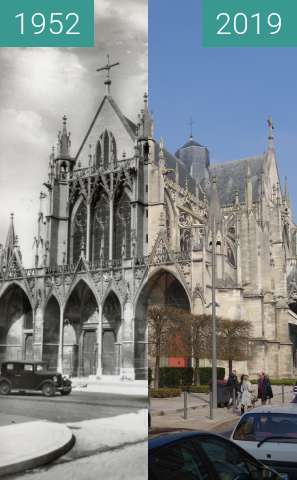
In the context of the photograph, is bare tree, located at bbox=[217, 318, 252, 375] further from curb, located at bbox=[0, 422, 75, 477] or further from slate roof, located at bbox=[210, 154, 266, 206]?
curb, located at bbox=[0, 422, 75, 477]

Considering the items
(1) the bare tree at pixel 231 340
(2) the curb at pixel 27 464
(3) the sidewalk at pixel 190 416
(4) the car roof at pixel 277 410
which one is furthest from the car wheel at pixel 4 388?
(1) the bare tree at pixel 231 340

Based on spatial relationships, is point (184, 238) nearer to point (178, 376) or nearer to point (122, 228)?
point (178, 376)

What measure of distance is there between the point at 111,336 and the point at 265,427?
1.79m

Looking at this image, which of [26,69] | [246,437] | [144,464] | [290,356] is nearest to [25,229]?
[26,69]

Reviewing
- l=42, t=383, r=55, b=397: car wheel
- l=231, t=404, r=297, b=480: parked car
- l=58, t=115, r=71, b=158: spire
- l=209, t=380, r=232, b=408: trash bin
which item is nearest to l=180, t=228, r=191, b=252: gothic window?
l=209, t=380, r=232, b=408: trash bin

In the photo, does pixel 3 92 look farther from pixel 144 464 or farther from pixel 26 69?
pixel 144 464

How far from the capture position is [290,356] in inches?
1454

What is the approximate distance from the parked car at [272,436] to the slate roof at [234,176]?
4041cm

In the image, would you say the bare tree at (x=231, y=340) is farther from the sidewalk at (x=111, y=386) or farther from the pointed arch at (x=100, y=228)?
the sidewalk at (x=111, y=386)

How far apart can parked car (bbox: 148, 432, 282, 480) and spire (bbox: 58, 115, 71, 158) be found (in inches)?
103

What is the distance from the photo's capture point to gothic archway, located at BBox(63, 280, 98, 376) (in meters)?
5.12

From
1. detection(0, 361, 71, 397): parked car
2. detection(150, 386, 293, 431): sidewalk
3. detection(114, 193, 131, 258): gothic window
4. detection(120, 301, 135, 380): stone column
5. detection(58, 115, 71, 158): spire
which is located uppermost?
detection(58, 115, 71, 158): spire

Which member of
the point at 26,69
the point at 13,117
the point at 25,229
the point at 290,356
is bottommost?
the point at 290,356

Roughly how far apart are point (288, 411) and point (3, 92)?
3879 millimetres
